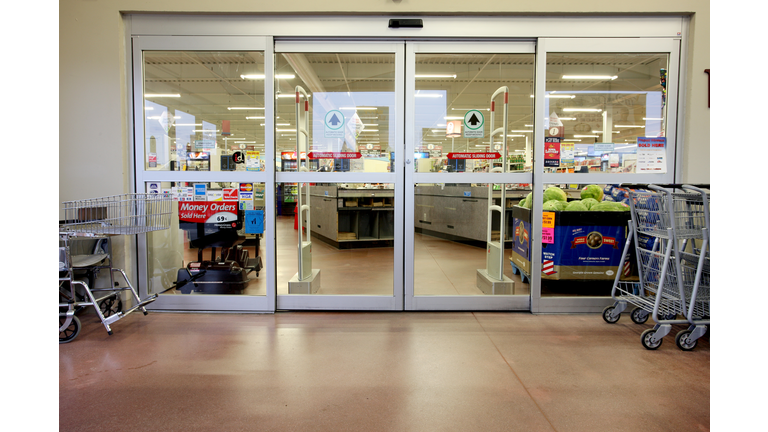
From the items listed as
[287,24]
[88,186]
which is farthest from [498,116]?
[88,186]

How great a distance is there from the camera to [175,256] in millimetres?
3662

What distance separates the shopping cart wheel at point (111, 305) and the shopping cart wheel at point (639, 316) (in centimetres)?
Result: 434

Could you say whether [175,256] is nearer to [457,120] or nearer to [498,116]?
[457,120]

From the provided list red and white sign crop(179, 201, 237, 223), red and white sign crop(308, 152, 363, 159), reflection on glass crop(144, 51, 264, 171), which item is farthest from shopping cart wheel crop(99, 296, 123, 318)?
red and white sign crop(308, 152, 363, 159)

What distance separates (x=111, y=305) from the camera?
10.8ft

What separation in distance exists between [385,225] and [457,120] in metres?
3.02

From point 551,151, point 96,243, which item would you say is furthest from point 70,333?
point 551,151

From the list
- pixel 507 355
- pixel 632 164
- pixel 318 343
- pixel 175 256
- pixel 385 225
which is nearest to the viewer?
pixel 507 355

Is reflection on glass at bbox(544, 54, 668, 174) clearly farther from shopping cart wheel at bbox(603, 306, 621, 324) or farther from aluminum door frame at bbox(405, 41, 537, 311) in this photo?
shopping cart wheel at bbox(603, 306, 621, 324)

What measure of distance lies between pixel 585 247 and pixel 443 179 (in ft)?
5.17

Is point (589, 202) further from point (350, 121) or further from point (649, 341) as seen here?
point (350, 121)

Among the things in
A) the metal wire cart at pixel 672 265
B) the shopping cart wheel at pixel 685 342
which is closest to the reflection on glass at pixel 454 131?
the metal wire cart at pixel 672 265

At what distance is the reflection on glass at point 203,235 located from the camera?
3.40 m

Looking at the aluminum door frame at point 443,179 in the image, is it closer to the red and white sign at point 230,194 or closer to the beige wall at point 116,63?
the beige wall at point 116,63
